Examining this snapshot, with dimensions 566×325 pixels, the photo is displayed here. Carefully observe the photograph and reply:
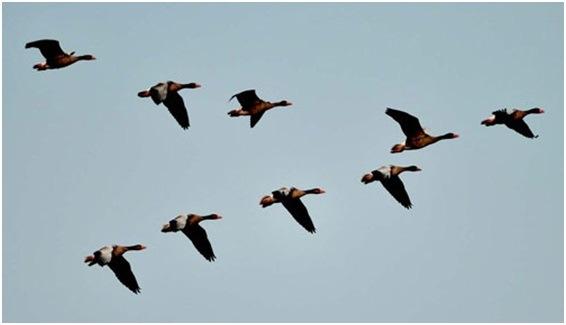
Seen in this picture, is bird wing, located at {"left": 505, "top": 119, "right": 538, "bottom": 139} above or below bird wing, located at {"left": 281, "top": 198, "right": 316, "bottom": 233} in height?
above

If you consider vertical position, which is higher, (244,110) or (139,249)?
(244,110)

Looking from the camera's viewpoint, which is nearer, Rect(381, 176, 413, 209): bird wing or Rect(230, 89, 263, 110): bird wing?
Rect(230, 89, 263, 110): bird wing

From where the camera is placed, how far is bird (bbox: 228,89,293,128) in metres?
36.2

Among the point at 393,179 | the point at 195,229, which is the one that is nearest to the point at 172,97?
the point at 195,229

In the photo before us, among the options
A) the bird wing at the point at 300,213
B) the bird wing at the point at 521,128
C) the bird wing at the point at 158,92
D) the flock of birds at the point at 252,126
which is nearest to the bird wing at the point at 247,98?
the flock of birds at the point at 252,126

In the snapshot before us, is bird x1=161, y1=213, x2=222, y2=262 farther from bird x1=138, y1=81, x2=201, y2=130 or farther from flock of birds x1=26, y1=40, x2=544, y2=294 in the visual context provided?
bird x1=138, y1=81, x2=201, y2=130

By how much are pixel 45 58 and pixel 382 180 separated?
7.77m

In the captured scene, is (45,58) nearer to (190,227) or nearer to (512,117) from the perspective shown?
(190,227)

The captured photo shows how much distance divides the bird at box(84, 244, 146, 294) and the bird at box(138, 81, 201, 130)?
302cm

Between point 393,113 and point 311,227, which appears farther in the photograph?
point 311,227

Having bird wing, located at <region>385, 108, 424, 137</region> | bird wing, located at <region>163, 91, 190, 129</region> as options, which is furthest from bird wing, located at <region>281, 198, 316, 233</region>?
bird wing, located at <region>385, 108, 424, 137</region>

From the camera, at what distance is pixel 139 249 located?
36062mm

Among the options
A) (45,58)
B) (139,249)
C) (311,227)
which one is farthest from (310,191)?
(45,58)

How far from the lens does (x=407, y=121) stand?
3519 centimetres
